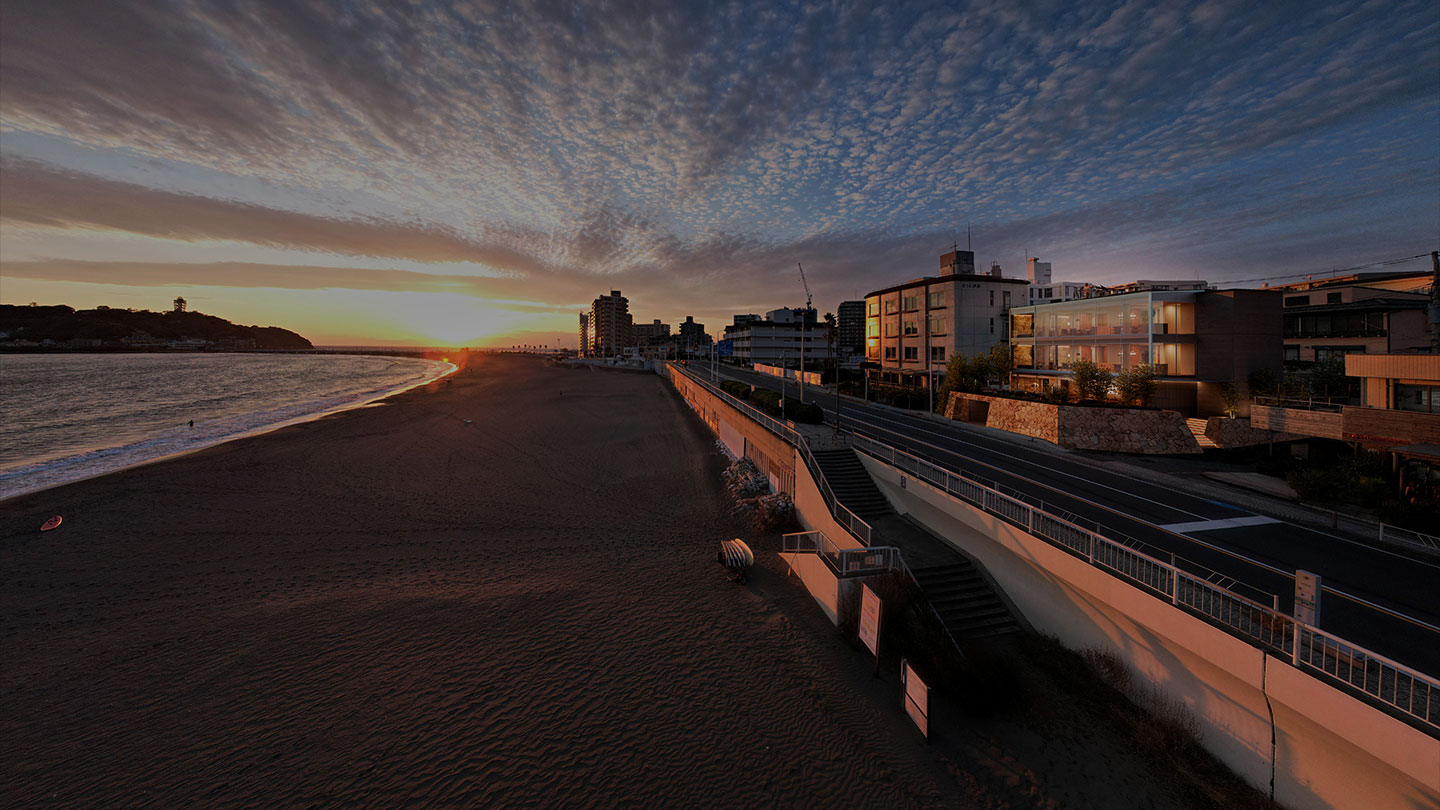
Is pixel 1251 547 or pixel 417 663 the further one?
pixel 1251 547

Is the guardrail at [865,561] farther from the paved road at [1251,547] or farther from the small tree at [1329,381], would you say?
the small tree at [1329,381]

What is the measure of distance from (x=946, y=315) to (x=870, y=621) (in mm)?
49213

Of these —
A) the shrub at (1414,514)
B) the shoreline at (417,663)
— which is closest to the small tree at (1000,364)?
the shrub at (1414,514)

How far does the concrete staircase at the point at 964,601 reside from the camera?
15383mm

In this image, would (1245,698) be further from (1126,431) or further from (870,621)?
(1126,431)

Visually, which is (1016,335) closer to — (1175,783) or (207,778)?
(1175,783)

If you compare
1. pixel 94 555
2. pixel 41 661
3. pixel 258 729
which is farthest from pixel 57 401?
pixel 258 729

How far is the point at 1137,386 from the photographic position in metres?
32.8

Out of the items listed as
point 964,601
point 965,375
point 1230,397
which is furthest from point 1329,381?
point 964,601

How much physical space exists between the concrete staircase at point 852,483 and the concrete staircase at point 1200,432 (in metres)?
24.5

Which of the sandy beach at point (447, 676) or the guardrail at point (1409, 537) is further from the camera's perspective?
the guardrail at point (1409, 537)

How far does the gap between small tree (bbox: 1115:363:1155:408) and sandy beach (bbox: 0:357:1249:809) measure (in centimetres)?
2866

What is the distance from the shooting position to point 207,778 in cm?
1002

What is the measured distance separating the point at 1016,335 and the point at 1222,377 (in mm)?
16158
